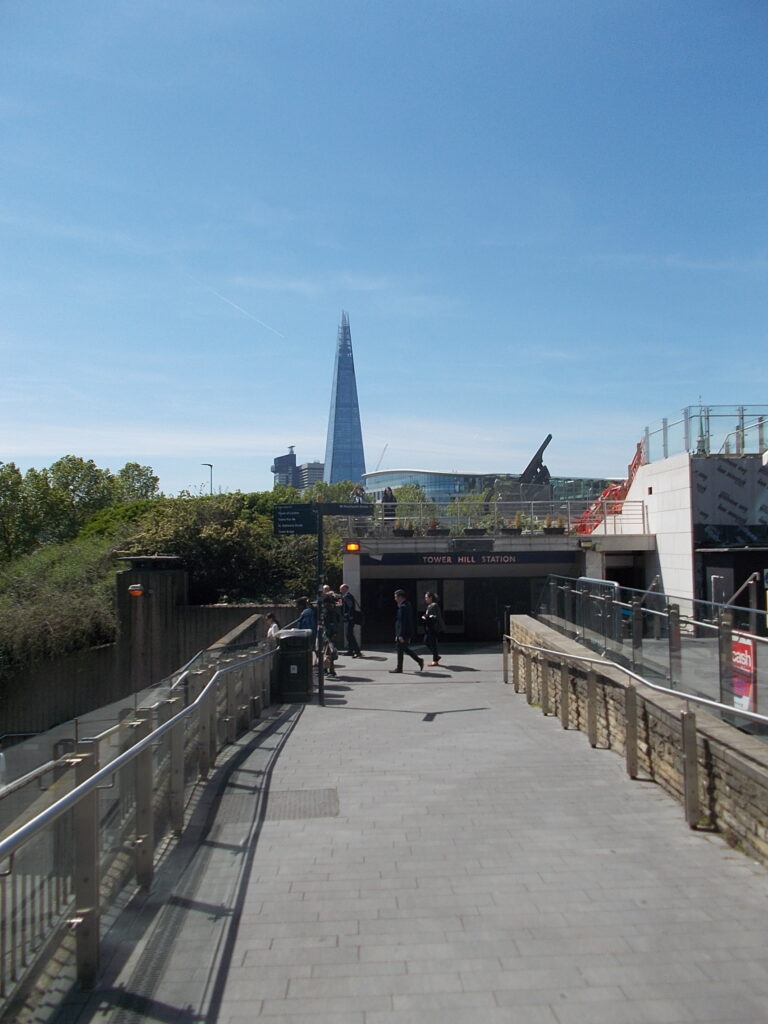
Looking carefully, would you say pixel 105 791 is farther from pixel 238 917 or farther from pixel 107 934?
pixel 238 917

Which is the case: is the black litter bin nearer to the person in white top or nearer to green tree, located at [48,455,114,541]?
the person in white top

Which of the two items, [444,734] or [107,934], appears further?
[444,734]

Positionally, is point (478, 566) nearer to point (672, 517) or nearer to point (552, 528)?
point (552, 528)

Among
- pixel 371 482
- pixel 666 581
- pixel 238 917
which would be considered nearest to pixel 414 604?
pixel 666 581

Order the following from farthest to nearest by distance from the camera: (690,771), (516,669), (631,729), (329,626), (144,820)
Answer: (329,626) < (516,669) < (631,729) < (690,771) < (144,820)

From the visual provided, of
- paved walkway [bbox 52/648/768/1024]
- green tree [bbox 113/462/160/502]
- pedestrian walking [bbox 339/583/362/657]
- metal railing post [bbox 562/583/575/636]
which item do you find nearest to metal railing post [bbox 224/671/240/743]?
paved walkway [bbox 52/648/768/1024]

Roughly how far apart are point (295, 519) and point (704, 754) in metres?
9.79

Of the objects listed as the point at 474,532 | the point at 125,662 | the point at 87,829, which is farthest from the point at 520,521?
the point at 87,829

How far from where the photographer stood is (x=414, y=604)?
27.4 m

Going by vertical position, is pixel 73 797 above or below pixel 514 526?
below

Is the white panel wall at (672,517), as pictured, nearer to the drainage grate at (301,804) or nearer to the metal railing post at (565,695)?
the metal railing post at (565,695)

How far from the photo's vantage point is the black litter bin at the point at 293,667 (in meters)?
15.6

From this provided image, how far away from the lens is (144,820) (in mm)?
5711

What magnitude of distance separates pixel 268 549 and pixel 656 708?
66.1 ft
